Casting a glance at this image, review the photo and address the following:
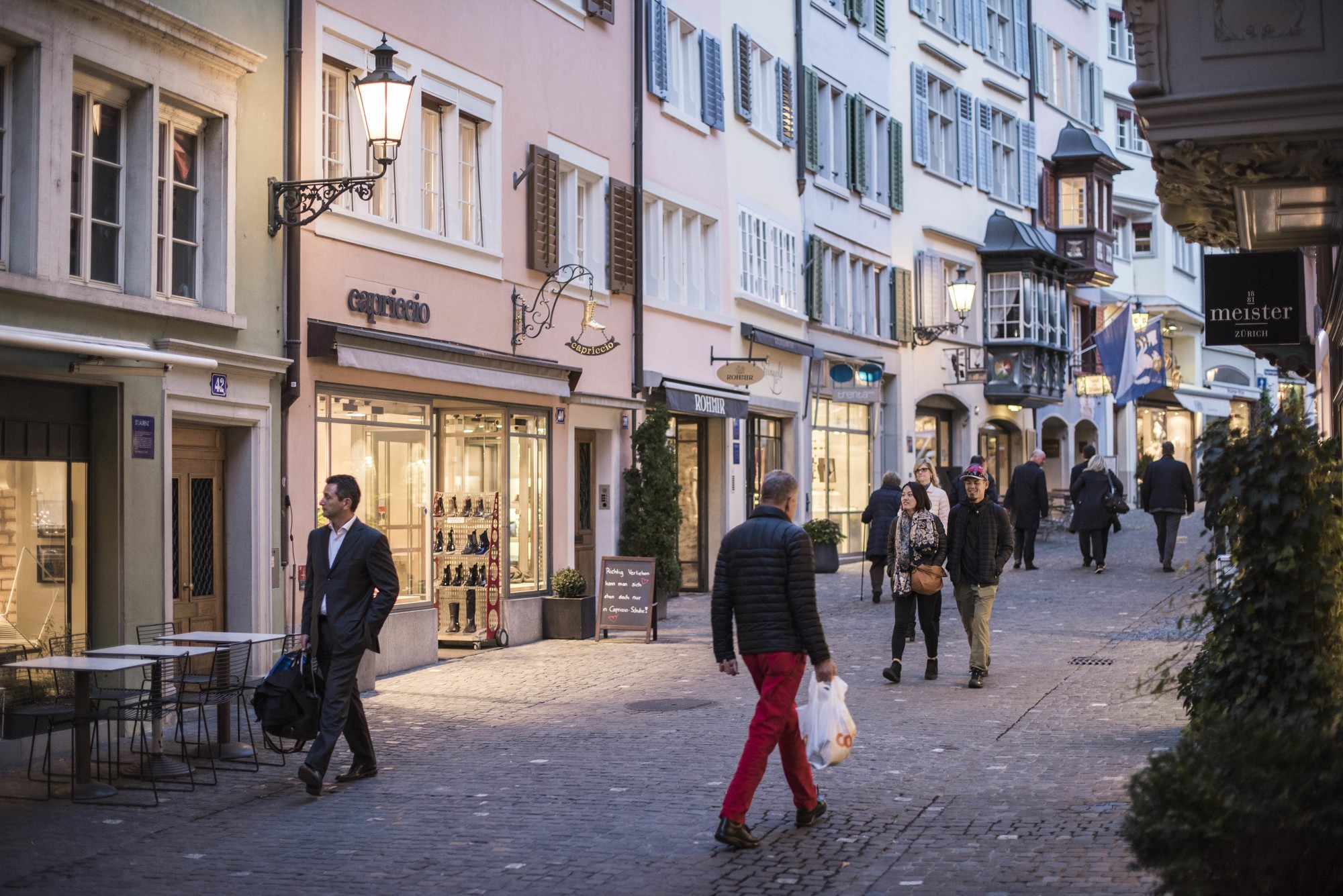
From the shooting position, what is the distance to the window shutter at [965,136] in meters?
35.9

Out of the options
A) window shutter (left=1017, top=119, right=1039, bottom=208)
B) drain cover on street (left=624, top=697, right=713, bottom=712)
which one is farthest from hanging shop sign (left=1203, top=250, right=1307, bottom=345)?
window shutter (left=1017, top=119, right=1039, bottom=208)

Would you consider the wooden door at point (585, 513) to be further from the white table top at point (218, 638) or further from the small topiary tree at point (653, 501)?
the white table top at point (218, 638)

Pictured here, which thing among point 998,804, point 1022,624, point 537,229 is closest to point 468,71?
point 537,229

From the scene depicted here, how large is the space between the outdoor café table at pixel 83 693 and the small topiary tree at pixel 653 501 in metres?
10.9

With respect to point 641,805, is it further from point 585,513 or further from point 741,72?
point 741,72

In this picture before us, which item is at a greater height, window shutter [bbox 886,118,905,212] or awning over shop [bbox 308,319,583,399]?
window shutter [bbox 886,118,905,212]

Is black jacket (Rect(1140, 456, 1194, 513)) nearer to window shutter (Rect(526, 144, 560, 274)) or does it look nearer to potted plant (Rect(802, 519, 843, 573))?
potted plant (Rect(802, 519, 843, 573))

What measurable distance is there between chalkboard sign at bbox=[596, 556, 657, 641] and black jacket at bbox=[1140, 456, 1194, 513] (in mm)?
9866

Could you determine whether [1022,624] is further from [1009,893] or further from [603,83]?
[1009,893]

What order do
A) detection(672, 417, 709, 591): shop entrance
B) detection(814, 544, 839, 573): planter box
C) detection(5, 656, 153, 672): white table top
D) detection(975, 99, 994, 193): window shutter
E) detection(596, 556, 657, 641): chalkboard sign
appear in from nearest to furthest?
1. detection(5, 656, 153, 672): white table top
2. detection(596, 556, 657, 641): chalkboard sign
3. detection(672, 417, 709, 591): shop entrance
4. detection(814, 544, 839, 573): planter box
5. detection(975, 99, 994, 193): window shutter

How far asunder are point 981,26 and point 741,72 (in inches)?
571

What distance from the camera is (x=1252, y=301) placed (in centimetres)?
1394

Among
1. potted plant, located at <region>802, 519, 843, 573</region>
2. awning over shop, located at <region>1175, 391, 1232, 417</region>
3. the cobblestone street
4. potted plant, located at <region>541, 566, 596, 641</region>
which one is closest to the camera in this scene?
the cobblestone street

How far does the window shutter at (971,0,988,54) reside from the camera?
37.2m
